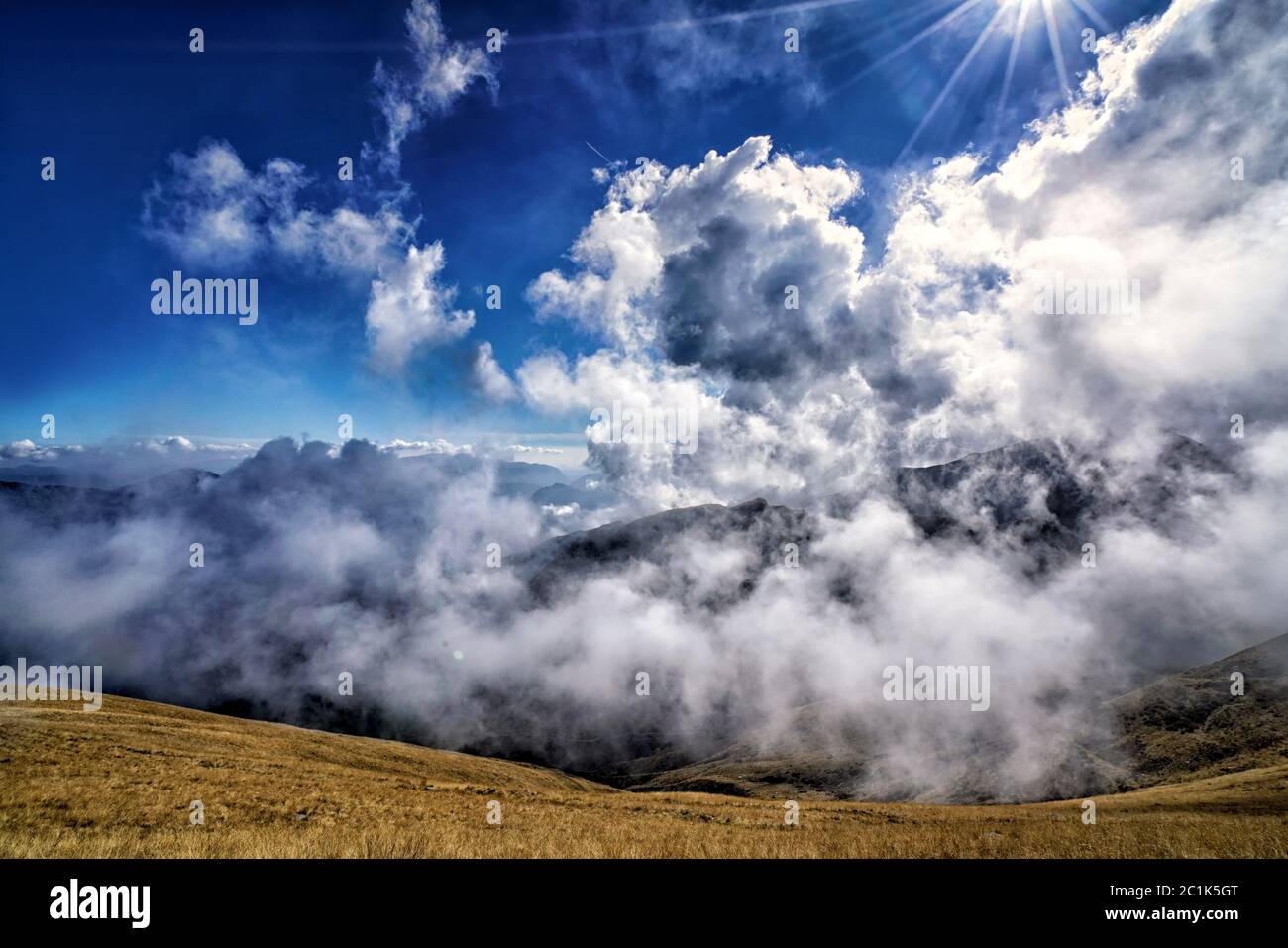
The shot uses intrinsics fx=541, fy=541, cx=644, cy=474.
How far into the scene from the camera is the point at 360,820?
2298 cm

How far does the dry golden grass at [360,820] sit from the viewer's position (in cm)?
1387

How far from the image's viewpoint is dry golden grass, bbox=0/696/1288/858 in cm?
1387

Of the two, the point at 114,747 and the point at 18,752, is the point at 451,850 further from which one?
the point at 114,747

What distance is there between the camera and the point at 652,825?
26.2 meters

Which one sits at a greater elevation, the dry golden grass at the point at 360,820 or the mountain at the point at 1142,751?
the dry golden grass at the point at 360,820

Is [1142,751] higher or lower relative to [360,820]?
lower

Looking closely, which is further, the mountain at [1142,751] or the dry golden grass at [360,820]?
the mountain at [1142,751]

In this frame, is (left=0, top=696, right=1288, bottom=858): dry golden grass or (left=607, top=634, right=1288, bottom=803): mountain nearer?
(left=0, top=696, right=1288, bottom=858): dry golden grass

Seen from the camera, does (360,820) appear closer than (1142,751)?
Yes

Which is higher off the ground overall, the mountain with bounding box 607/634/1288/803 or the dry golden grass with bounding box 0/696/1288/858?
the dry golden grass with bounding box 0/696/1288/858
